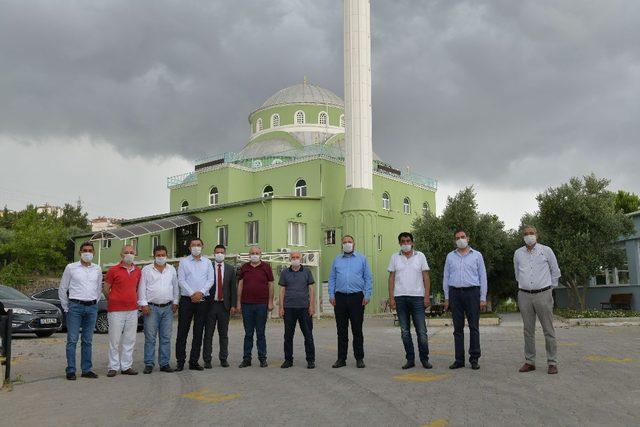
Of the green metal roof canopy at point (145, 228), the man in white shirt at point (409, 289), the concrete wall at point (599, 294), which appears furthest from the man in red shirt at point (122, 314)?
the green metal roof canopy at point (145, 228)

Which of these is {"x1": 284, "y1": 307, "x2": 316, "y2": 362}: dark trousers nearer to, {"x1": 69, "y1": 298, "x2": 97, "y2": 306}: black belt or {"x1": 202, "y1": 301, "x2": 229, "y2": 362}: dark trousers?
{"x1": 202, "y1": 301, "x2": 229, "y2": 362}: dark trousers

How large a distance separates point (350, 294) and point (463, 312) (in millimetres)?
1635

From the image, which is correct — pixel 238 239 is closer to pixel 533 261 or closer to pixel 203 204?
pixel 203 204

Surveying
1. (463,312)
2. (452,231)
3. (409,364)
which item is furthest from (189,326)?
(452,231)

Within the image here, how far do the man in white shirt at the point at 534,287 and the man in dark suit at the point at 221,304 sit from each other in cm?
428

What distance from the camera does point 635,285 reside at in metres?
25.8

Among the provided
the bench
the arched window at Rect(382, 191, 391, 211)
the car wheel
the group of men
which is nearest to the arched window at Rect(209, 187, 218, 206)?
the arched window at Rect(382, 191, 391, 211)

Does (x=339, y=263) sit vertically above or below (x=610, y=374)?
above

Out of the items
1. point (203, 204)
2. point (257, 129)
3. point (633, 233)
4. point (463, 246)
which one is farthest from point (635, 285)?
point (257, 129)

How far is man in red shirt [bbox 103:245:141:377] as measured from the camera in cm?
851

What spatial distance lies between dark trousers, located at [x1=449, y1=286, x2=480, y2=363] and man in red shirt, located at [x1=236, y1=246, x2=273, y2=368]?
2.75m

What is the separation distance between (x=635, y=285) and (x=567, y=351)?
1824 centimetres

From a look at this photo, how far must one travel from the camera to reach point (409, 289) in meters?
8.66

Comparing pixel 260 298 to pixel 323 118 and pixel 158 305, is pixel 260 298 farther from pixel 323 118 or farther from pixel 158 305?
pixel 323 118
